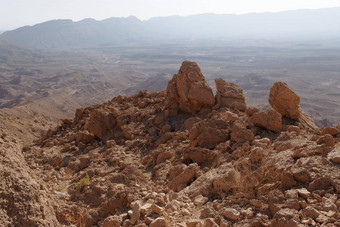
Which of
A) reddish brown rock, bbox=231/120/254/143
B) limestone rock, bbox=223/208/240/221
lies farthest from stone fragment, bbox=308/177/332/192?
reddish brown rock, bbox=231/120/254/143

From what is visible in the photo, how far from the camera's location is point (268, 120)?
23.4 feet

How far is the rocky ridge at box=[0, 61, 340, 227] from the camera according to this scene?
4.08 metres

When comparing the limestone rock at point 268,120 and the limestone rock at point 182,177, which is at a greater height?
the limestone rock at point 268,120

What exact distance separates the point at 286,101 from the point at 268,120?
1204 millimetres

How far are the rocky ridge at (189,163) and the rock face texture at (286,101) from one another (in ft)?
0.08

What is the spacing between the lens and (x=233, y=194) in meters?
4.67

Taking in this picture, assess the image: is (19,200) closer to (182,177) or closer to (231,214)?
(231,214)

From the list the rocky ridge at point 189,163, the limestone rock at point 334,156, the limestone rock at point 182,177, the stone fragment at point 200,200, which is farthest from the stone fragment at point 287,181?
the limestone rock at point 182,177

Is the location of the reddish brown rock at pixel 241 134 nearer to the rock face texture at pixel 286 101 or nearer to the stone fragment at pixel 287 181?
the rock face texture at pixel 286 101

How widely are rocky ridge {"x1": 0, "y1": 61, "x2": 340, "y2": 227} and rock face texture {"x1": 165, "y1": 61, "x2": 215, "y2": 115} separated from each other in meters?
0.03

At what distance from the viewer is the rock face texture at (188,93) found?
9406mm

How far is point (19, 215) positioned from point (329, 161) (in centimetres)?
374

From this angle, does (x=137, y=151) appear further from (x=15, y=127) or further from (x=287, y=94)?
(x=15, y=127)

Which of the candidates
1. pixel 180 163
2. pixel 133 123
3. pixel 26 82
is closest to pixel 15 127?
pixel 133 123
